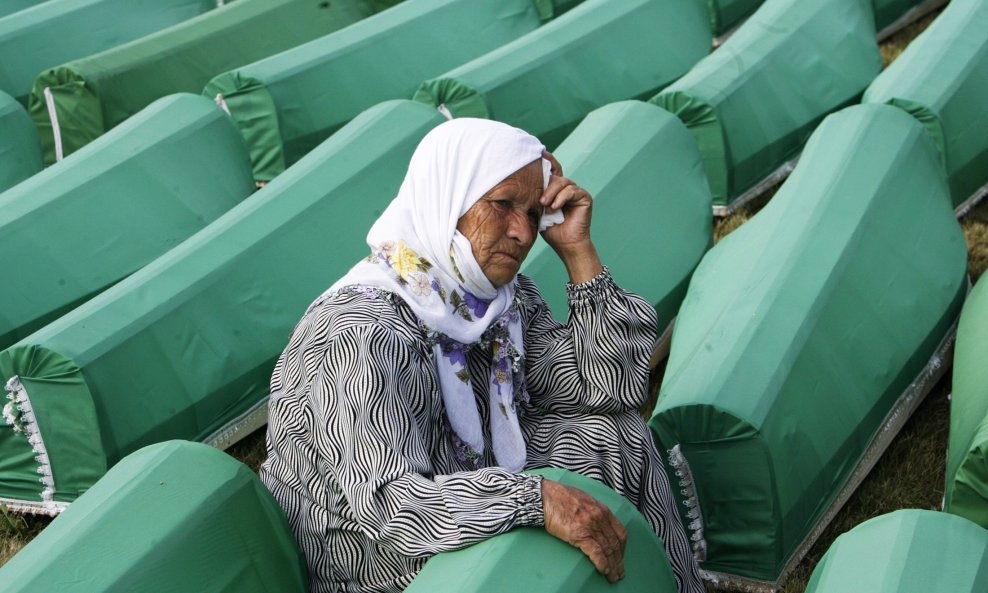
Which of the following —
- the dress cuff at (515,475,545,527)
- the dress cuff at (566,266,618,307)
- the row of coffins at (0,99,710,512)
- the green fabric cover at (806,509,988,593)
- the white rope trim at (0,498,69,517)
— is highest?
the dress cuff at (566,266,618,307)

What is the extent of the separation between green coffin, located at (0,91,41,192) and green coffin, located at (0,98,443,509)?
1266 millimetres

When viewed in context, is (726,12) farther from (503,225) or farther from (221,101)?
(503,225)

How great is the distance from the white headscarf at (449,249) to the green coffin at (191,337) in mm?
926

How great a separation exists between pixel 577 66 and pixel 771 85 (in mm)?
747

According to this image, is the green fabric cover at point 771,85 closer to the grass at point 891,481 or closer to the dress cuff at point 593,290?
the grass at point 891,481

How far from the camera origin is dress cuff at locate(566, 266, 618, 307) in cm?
276

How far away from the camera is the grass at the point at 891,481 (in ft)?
10.6

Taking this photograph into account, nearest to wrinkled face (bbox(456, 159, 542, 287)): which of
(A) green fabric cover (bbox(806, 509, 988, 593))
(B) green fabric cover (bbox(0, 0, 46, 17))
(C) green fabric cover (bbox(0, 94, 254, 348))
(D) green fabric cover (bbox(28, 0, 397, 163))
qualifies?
(A) green fabric cover (bbox(806, 509, 988, 593))

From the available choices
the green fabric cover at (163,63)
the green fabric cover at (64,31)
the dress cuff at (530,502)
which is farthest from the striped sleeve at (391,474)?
the green fabric cover at (64,31)

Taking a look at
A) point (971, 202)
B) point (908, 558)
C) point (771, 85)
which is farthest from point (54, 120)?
point (908, 558)

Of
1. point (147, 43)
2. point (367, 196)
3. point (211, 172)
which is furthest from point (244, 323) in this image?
point (147, 43)

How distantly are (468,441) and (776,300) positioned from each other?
1069mm

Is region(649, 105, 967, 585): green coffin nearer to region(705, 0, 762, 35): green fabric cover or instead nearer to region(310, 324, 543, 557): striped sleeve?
region(310, 324, 543, 557): striped sleeve

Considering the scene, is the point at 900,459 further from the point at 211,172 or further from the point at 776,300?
the point at 211,172
